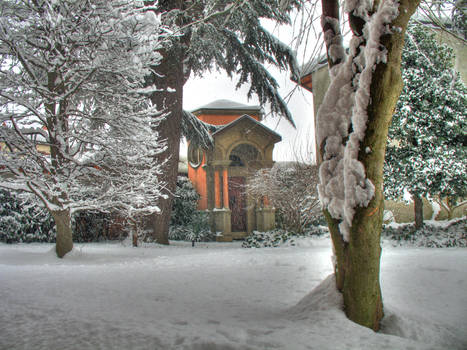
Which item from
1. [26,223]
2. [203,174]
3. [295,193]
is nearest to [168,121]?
[295,193]

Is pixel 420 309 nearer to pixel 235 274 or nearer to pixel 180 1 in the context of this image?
pixel 235 274

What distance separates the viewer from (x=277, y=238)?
10383mm

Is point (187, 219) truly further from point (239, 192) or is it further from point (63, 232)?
point (63, 232)

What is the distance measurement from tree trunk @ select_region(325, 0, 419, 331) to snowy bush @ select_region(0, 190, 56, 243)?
876 cm

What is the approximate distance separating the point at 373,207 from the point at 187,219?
40.2 feet

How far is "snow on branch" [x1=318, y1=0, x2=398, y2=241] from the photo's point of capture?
7.87ft

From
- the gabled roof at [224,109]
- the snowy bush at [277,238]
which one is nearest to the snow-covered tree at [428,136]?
the snowy bush at [277,238]

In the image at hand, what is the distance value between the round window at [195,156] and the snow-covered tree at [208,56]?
6.59 m

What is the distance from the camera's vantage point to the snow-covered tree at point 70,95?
576 centimetres

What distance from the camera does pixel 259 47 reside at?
35.6ft

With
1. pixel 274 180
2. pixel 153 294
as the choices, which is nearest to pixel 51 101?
pixel 153 294

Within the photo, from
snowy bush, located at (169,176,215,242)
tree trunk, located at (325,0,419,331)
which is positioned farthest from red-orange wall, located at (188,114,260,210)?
tree trunk, located at (325,0,419,331)

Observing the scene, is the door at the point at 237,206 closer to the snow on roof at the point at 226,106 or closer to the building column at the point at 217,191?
the building column at the point at 217,191

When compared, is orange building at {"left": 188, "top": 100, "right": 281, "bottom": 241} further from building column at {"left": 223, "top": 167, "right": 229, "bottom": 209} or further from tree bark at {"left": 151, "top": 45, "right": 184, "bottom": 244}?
tree bark at {"left": 151, "top": 45, "right": 184, "bottom": 244}
